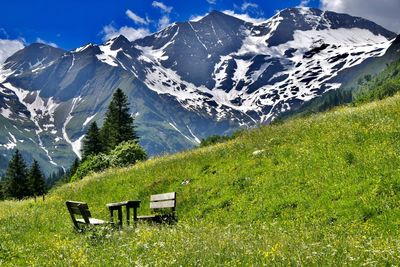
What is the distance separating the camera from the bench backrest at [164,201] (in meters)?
18.4

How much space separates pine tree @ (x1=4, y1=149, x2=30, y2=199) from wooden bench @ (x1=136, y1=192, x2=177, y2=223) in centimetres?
7606

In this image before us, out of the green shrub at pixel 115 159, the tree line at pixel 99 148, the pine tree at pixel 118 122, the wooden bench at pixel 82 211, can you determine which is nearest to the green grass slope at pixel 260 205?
the wooden bench at pixel 82 211

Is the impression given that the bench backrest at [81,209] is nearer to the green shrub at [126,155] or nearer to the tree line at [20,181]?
the green shrub at [126,155]

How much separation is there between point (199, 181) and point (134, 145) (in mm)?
23067

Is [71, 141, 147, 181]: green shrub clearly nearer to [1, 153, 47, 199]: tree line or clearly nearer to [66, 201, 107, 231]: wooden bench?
[66, 201, 107, 231]: wooden bench

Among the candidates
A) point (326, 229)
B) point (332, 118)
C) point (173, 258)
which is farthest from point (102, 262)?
point (332, 118)

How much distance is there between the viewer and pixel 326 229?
12.7 metres

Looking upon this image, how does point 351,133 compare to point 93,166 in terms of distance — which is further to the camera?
point 93,166

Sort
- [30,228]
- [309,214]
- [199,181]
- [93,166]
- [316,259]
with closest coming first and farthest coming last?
[316,259] → [309,214] → [30,228] → [199,181] → [93,166]

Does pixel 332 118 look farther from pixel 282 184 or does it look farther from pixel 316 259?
pixel 316 259

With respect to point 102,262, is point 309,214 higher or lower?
lower

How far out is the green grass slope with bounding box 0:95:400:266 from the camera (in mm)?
9477

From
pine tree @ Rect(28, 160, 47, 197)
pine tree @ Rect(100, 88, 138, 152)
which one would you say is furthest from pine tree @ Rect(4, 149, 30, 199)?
pine tree @ Rect(100, 88, 138, 152)

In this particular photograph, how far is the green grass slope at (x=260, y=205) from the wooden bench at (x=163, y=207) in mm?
910
